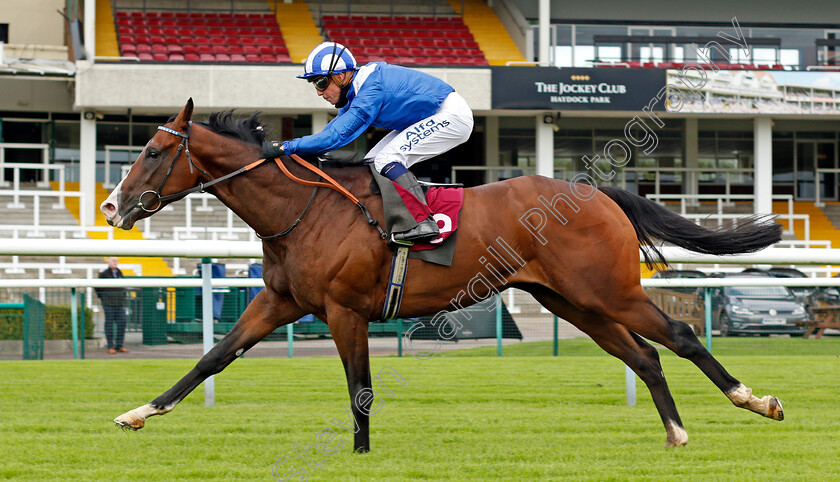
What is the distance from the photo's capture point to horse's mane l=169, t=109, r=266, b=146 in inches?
175

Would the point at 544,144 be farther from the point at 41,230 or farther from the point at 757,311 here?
the point at 41,230

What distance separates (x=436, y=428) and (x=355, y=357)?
0.95 metres

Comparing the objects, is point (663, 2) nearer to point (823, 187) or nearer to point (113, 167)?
point (823, 187)

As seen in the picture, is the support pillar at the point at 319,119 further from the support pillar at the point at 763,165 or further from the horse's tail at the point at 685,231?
the horse's tail at the point at 685,231

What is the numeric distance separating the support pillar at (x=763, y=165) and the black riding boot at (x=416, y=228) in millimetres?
17394

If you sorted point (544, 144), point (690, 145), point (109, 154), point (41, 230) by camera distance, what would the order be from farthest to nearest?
point (690, 145) < point (109, 154) < point (544, 144) < point (41, 230)

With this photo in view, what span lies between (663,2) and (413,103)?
70.3 feet

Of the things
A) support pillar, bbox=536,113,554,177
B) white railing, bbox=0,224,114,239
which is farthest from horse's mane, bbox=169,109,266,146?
support pillar, bbox=536,113,554,177

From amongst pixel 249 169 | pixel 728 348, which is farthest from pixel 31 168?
pixel 249 169

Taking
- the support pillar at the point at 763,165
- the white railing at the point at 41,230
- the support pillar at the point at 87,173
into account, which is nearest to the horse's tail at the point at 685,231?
the white railing at the point at 41,230

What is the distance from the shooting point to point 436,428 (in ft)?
15.8

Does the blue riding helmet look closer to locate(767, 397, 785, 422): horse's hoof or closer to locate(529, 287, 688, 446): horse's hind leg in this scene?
locate(529, 287, 688, 446): horse's hind leg

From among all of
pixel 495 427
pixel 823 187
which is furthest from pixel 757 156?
pixel 495 427

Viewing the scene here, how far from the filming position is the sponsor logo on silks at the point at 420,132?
14.5 ft
